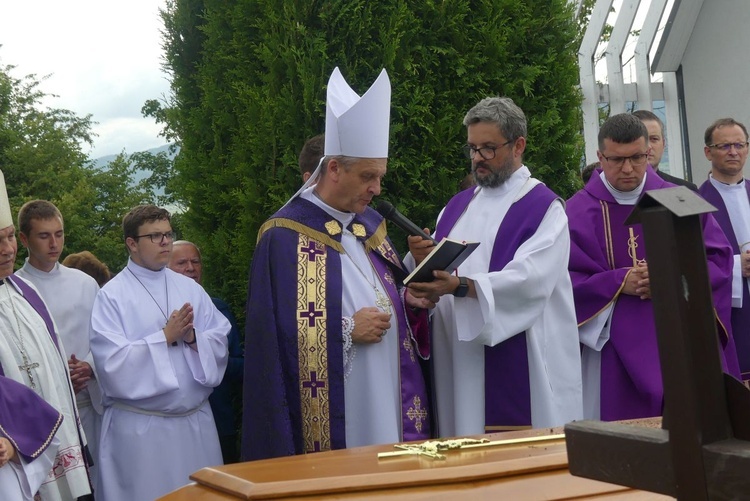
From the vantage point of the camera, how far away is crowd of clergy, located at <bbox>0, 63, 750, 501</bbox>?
4.24 m

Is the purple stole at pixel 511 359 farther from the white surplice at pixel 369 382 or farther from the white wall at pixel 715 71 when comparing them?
the white wall at pixel 715 71

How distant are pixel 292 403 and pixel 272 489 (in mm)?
2035

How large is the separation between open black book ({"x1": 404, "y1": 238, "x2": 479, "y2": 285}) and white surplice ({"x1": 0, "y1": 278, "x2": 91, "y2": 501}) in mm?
1874

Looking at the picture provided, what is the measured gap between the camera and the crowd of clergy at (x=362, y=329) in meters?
4.24

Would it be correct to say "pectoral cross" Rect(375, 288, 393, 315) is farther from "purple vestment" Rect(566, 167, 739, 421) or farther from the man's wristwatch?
"purple vestment" Rect(566, 167, 739, 421)

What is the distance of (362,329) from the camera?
14.0 feet

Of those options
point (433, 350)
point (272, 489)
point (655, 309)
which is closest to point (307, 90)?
point (433, 350)

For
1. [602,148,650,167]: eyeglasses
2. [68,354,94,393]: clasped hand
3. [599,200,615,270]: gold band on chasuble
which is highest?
[602,148,650,167]: eyeglasses

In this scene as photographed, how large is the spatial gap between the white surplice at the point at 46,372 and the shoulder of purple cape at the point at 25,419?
1.58 ft

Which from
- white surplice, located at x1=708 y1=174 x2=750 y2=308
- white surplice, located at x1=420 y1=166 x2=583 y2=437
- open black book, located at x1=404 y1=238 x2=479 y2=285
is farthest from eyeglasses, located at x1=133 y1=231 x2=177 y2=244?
white surplice, located at x1=708 y1=174 x2=750 y2=308

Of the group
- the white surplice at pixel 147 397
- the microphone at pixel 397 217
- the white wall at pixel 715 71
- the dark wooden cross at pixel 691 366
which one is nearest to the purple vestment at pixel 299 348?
the microphone at pixel 397 217

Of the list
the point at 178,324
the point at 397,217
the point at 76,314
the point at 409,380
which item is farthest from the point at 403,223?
the point at 76,314

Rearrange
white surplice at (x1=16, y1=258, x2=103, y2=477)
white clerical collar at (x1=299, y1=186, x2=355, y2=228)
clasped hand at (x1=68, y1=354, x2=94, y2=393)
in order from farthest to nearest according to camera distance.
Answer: white surplice at (x1=16, y1=258, x2=103, y2=477) → clasped hand at (x1=68, y1=354, x2=94, y2=393) → white clerical collar at (x1=299, y1=186, x2=355, y2=228)

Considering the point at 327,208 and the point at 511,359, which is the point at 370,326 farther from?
the point at 511,359
